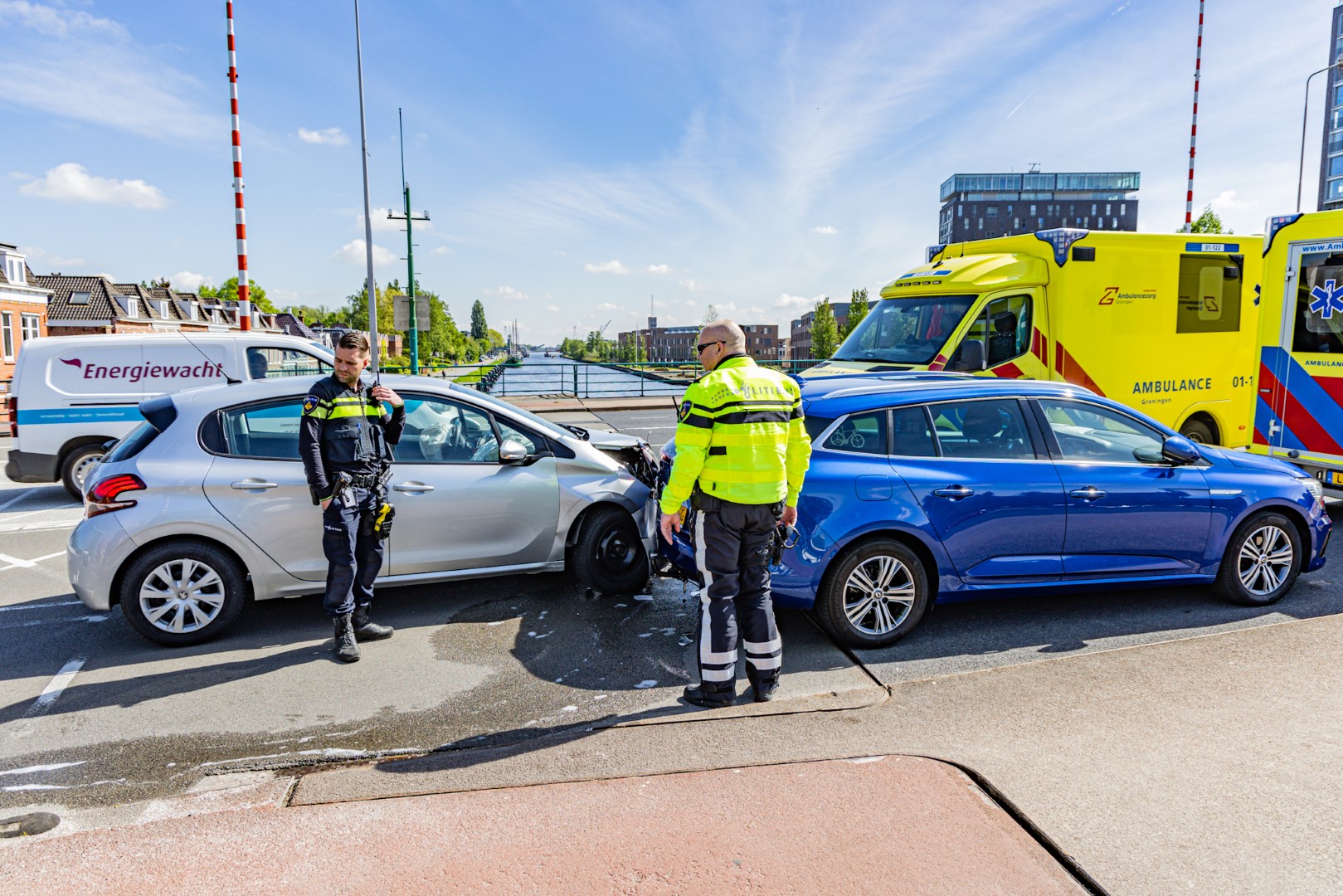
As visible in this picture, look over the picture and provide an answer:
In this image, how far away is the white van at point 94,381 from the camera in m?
8.97

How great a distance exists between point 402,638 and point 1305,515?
579 centimetres

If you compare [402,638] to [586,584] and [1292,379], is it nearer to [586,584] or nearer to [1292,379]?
[586,584]

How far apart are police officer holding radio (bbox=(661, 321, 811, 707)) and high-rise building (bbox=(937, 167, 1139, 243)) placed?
115554 mm

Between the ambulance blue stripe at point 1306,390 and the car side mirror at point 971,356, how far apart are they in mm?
2634

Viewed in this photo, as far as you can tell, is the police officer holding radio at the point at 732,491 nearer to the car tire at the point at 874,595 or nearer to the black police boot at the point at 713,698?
the black police boot at the point at 713,698

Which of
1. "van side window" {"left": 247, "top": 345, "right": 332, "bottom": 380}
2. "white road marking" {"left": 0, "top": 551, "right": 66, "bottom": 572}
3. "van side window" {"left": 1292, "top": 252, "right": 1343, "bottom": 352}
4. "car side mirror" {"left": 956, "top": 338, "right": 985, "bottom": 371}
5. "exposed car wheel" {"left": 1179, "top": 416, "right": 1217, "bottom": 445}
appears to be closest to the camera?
"white road marking" {"left": 0, "top": 551, "right": 66, "bottom": 572}

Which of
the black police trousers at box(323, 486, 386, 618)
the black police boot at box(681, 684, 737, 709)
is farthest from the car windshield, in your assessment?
the black police trousers at box(323, 486, 386, 618)

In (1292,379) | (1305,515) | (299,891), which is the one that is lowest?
(299,891)

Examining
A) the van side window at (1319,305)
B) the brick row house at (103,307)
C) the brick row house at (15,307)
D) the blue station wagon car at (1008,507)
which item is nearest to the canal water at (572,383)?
the van side window at (1319,305)

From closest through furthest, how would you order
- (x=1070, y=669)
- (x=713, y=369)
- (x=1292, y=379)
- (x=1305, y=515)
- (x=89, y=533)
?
(x=713, y=369) < (x=1070, y=669) < (x=89, y=533) < (x=1305, y=515) < (x=1292, y=379)

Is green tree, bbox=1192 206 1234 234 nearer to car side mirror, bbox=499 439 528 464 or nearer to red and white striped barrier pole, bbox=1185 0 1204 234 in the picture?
red and white striped barrier pole, bbox=1185 0 1204 234

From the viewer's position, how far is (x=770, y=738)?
3609mm

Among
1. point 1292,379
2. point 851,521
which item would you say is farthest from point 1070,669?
point 1292,379

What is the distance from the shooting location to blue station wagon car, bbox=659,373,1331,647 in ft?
14.9
